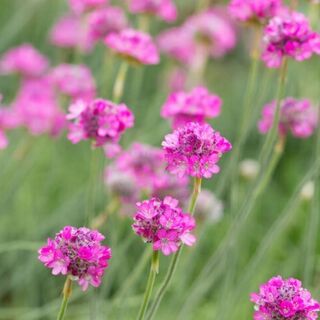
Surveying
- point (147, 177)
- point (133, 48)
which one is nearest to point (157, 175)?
point (147, 177)

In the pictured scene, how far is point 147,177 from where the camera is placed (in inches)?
65.4

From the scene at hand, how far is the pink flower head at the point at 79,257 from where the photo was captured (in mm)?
896

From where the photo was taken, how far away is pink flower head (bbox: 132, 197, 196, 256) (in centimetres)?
91

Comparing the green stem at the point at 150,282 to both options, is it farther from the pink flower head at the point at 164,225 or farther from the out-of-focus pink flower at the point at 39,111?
the out-of-focus pink flower at the point at 39,111

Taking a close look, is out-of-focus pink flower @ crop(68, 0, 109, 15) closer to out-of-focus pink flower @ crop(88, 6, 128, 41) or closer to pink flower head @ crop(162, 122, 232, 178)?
out-of-focus pink flower @ crop(88, 6, 128, 41)

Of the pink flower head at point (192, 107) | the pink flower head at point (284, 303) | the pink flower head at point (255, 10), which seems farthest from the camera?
the pink flower head at point (255, 10)

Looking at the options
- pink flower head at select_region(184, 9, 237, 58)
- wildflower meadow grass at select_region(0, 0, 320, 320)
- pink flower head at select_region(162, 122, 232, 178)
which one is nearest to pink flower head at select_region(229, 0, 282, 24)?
wildflower meadow grass at select_region(0, 0, 320, 320)

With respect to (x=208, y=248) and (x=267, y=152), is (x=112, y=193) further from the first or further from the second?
(x=208, y=248)

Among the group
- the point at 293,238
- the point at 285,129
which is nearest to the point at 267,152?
A: the point at 285,129

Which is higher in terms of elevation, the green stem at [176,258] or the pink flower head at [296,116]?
the pink flower head at [296,116]

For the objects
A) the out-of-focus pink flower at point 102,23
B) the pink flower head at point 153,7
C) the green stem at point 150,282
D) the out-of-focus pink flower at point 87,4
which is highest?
the pink flower head at point 153,7

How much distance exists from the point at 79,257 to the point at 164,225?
0.10 meters

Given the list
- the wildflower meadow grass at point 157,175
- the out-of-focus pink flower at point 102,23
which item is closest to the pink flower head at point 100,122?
the wildflower meadow grass at point 157,175

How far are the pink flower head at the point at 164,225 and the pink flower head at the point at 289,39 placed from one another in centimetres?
43
